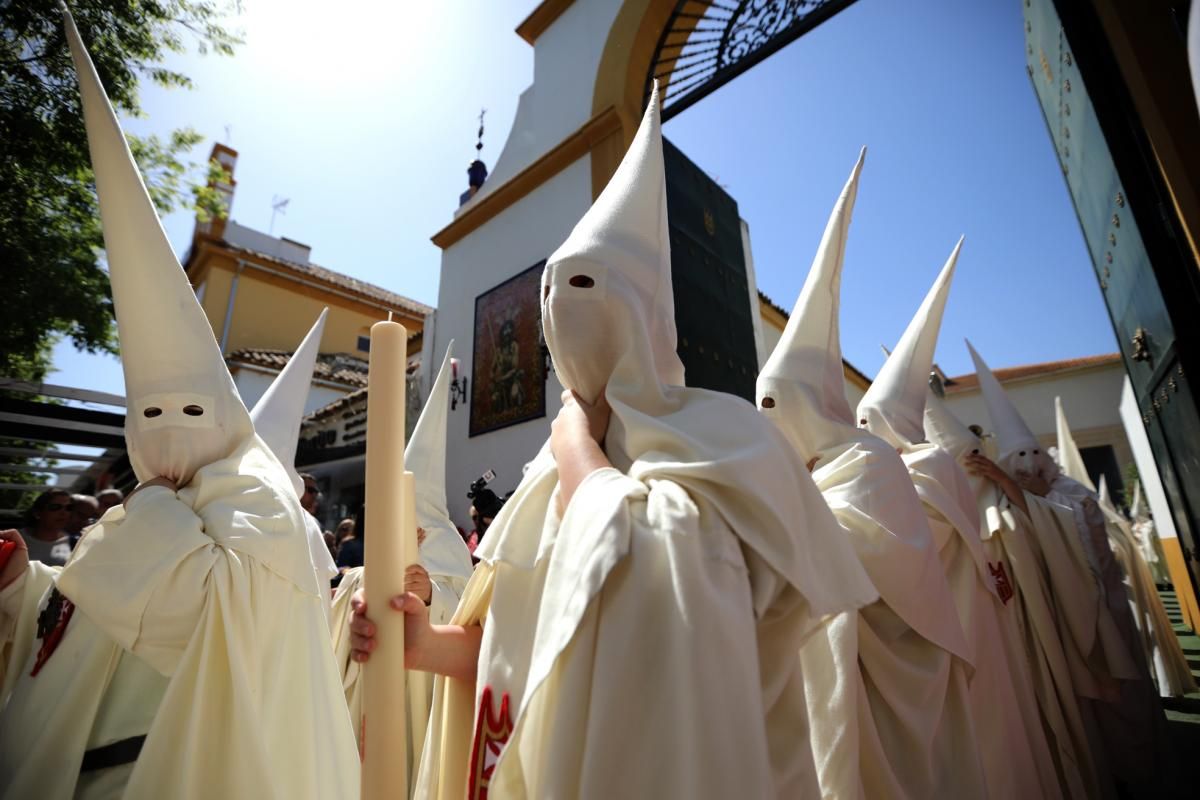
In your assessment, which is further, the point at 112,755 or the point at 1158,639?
the point at 1158,639

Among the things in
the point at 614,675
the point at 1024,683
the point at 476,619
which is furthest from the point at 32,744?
the point at 1024,683

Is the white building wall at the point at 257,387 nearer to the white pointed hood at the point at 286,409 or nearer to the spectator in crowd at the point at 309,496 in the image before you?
the spectator in crowd at the point at 309,496

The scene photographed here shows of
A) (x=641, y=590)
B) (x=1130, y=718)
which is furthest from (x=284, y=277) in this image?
(x=1130, y=718)

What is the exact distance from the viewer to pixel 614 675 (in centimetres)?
104

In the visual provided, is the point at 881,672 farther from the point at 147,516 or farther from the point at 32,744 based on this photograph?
the point at 32,744

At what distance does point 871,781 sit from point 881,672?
0.35 metres

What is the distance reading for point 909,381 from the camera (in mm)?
3801

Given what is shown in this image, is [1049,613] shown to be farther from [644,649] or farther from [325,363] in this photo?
[325,363]

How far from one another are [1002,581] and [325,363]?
45.2 feet

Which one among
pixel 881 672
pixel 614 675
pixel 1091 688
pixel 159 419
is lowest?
pixel 1091 688

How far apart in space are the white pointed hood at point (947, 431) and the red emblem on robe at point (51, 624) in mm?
5262

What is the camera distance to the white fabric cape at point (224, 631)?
1781 mm

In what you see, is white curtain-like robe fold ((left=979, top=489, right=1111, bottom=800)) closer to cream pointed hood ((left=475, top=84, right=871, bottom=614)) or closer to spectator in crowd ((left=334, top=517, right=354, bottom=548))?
cream pointed hood ((left=475, top=84, right=871, bottom=614))

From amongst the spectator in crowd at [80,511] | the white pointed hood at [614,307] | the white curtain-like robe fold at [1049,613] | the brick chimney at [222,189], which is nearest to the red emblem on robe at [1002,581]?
the white curtain-like robe fold at [1049,613]
